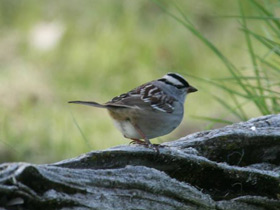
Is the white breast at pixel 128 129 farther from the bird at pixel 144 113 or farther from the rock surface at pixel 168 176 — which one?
the rock surface at pixel 168 176

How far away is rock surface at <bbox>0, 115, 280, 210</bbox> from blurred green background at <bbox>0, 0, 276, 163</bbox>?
249 cm

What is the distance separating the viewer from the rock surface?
2.52 meters

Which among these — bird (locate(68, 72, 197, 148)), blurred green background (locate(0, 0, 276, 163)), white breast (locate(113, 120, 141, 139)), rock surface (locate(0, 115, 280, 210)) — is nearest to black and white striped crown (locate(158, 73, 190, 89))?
bird (locate(68, 72, 197, 148))

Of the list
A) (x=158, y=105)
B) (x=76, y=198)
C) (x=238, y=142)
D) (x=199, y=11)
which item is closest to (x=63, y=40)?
(x=199, y=11)

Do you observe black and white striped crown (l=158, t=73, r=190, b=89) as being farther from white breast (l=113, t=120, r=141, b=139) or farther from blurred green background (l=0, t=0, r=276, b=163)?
blurred green background (l=0, t=0, r=276, b=163)

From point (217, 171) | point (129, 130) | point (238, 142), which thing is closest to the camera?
point (217, 171)

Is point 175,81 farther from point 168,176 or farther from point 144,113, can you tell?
point 168,176

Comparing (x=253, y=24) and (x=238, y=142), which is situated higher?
(x=253, y=24)

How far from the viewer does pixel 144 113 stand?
3979 millimetres

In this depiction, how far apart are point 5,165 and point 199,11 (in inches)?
203

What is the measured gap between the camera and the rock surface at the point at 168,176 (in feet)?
8.27

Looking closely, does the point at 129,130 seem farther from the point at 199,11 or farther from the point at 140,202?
the point at 199,11

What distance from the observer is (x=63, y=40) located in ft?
23.6

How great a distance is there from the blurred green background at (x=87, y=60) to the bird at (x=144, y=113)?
1635 millimetres
